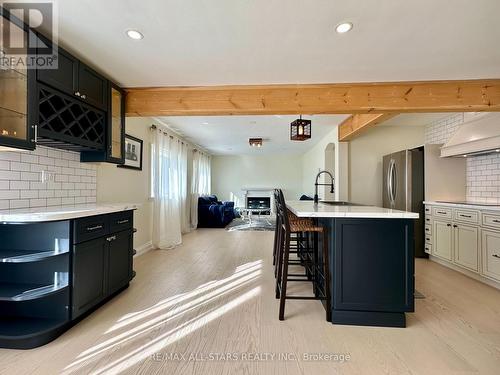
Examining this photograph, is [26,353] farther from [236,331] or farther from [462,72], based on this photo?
[462,72]

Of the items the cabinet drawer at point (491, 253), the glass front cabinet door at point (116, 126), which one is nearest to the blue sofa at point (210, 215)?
the glass front cabinet door at point (116, 126)

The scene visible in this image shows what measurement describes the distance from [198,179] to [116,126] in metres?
4.73

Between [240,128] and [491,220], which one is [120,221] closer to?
[240,128]

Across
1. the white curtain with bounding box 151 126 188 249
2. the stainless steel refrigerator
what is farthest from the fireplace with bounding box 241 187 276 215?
the stainless steel refrigerator

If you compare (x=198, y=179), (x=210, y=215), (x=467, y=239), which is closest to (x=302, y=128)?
(x=467, y=239)

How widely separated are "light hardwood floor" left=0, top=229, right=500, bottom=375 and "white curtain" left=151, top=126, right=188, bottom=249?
66.2 inches

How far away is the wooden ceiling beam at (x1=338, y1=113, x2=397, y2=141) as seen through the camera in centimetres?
351

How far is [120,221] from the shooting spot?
2646mm

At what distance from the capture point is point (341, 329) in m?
2.10

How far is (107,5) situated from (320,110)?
2251mm

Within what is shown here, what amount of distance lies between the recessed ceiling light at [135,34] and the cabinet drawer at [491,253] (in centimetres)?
425

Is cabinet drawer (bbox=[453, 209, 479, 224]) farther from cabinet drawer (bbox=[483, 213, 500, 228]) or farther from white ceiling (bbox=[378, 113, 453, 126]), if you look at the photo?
white ceiling (bbox=[378, 113, 453, 126])

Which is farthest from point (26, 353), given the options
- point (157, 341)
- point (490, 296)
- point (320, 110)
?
point (490, 296)

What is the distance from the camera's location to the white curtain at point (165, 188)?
4.65 m
